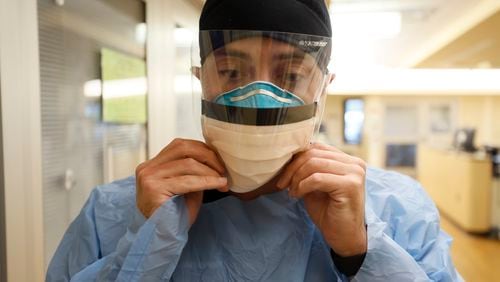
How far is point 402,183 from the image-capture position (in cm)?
102

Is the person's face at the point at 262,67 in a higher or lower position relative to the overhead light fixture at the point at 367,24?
lower

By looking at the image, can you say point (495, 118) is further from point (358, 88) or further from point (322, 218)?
point (322, 218)

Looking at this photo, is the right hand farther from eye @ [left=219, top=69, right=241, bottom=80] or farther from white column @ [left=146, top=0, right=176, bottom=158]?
white column @ [left=146, top=0, right=176, bottom=158]

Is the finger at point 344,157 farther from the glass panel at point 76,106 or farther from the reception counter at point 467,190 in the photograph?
the reception counter at point 467,190

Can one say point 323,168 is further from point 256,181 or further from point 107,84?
point 107,84

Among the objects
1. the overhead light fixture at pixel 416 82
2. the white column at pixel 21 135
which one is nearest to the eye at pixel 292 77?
the white column at pixel 21 135

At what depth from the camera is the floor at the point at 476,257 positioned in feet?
11.4

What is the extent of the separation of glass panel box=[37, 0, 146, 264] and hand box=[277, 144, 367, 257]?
0.70 m

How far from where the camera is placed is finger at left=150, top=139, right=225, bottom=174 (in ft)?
2.40

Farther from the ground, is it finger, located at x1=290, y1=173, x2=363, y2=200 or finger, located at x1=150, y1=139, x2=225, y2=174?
finger, located at x1=150, y1=139, x2=225, y2=174

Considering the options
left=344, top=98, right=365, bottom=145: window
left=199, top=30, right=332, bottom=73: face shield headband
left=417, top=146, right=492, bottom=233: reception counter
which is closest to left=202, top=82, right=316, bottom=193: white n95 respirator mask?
left=199, top=30, right=332, bottom=73: face shield headband

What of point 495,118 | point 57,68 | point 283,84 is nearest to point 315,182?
point 283,84

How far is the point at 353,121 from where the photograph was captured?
9.06m

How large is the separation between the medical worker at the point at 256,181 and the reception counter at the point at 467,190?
15.0ft
